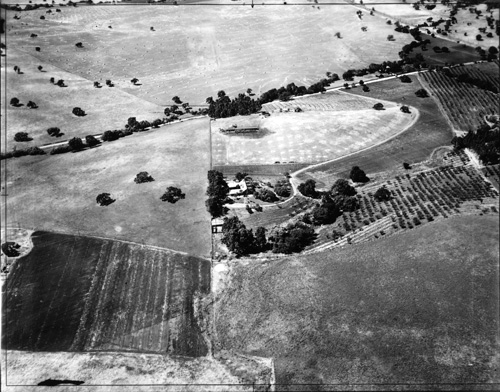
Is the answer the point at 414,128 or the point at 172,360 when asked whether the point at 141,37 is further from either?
the point at 172,360

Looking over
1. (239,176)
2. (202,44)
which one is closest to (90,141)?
(239,176)

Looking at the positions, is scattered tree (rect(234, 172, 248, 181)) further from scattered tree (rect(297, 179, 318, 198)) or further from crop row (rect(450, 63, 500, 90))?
crop row (rect(450, 63, 500, 90))

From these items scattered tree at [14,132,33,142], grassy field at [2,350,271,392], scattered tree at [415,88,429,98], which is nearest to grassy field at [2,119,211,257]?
scattered tree at [14,132,33,142]

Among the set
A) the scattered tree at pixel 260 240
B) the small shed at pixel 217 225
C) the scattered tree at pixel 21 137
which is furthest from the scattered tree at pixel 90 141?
the scattered tree at pixel 260 240

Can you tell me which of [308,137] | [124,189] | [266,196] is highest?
→ [266,196]

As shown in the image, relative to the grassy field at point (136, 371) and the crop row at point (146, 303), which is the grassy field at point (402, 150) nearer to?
the crop row at point (146, 303)

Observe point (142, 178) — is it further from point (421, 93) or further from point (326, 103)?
point (421, 93)
